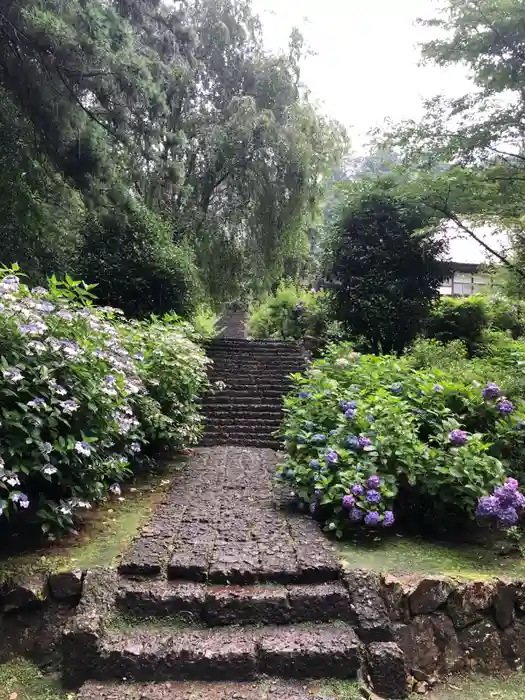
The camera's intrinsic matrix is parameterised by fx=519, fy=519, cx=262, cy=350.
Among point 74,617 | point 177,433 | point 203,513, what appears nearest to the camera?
point 74,617

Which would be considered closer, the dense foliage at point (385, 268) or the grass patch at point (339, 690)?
the grass patch at point (339, 690)

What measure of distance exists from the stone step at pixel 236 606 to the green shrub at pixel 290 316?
6.76m

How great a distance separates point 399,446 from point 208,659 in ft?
Result: 5.02

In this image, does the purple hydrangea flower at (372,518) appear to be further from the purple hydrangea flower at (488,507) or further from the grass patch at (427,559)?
the purple hydrangea flower at (488,507)

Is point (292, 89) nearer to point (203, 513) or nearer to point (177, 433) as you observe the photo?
point (177, 433)

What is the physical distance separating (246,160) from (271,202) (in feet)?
3.10

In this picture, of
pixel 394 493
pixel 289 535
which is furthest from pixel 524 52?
pixel 289 535

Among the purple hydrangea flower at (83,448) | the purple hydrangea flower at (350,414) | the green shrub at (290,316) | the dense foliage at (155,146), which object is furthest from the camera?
the green shrub at (290,316)

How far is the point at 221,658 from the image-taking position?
2043mm

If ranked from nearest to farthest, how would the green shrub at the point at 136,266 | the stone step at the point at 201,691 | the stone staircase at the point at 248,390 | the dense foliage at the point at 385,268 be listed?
the stone step at the point at 201,691
the stone staircase at the point at 248,390
the dense foliage at the point at 385,268
the green shrub at the point at 136,266

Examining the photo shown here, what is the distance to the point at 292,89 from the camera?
35.7 feet

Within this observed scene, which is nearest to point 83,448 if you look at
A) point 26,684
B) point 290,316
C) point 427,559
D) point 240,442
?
point 26,684

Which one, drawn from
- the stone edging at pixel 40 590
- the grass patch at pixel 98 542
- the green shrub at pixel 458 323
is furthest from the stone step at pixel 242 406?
the stone edging at pixel 40 590

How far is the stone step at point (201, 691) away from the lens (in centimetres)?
193
